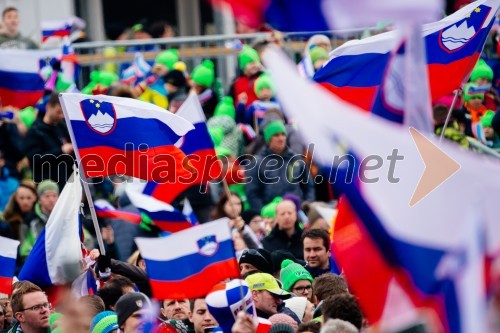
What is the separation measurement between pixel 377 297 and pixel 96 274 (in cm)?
503

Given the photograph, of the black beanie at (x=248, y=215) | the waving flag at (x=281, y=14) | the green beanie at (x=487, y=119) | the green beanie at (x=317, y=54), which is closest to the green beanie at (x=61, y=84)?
the green beanie at (x=317, y=54)

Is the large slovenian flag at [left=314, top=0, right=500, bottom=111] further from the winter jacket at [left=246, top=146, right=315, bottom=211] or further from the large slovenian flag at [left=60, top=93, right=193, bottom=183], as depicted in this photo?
the winter jacket at [left=246, top=146, right=315, bottom=211]

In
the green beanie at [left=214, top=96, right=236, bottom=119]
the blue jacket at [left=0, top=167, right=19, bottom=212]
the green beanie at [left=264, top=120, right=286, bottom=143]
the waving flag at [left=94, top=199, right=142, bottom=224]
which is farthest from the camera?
the green beanie at [left=214, top=96, right=236, bottom=119]

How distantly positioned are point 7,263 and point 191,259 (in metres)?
2.71

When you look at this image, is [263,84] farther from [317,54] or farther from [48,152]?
[48,152]

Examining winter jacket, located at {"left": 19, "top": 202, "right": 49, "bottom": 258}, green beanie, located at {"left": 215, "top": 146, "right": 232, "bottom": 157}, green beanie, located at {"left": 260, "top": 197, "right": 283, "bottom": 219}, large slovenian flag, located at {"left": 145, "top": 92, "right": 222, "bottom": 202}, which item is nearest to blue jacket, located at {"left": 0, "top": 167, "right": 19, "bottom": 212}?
winter jacket, located at {"left": 19, "top": 202, "right": 49, "bottom": 258}

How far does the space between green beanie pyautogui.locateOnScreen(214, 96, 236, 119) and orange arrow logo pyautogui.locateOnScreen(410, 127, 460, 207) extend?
9449mm

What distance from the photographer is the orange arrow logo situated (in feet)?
23.2

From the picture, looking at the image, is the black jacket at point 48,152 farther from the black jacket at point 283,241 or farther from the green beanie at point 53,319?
the green beanie at point 53,319

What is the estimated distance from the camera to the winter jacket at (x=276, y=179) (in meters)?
15.6

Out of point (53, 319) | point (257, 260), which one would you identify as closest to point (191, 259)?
point (53, 319)

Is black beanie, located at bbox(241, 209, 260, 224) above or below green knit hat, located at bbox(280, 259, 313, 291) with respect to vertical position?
below

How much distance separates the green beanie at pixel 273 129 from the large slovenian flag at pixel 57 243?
4.34 metres

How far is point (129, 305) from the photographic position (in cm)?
962
